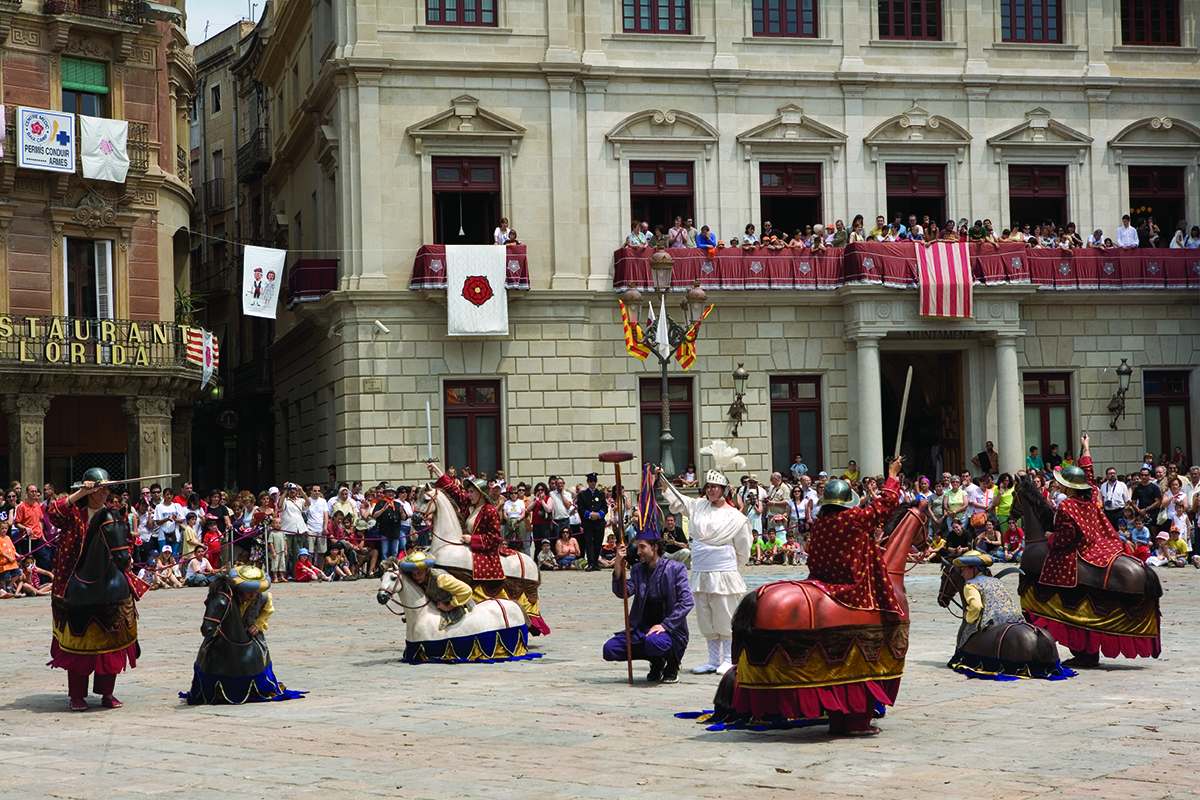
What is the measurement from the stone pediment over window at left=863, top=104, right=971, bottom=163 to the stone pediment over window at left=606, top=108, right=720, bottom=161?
3.64 m

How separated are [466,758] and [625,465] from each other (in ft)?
72.6

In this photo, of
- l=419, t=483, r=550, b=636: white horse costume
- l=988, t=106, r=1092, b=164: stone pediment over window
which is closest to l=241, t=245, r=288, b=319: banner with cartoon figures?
l=988, t=106, r=1092, b=164: stone pediment over window

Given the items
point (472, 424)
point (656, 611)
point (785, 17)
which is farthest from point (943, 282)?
point (656, 611)

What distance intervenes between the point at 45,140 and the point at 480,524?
1993 cm

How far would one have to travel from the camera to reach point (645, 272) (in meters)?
31.1

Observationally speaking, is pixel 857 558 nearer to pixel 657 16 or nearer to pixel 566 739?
pixel 566 739

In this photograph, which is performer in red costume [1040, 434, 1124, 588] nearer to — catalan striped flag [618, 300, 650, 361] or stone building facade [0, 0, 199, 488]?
catalan striped flag [618, 300, 650, 361]

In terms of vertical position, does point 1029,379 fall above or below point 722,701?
above

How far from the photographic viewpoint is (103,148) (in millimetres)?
31469

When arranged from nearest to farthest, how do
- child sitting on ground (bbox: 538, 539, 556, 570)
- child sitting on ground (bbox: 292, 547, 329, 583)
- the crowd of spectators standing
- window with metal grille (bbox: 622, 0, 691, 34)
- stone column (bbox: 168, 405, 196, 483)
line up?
the crowd of spectators standing
child sitting on ground (bbox: 292, 547, 329, 583)
child sitting on ground (bbox: 538, 539, 556, 570)
window with metal grille (bbox: 622, 0, 691, 34)
stone column (bbox: 168, 405, 196, 483)

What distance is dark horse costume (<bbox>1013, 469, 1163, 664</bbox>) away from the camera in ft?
41.6

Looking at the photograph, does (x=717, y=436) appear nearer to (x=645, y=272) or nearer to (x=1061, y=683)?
(x=645, y=272)

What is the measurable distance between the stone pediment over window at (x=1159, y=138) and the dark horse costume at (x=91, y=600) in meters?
27.6

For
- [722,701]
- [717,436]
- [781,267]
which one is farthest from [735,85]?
Result: [722,701]
